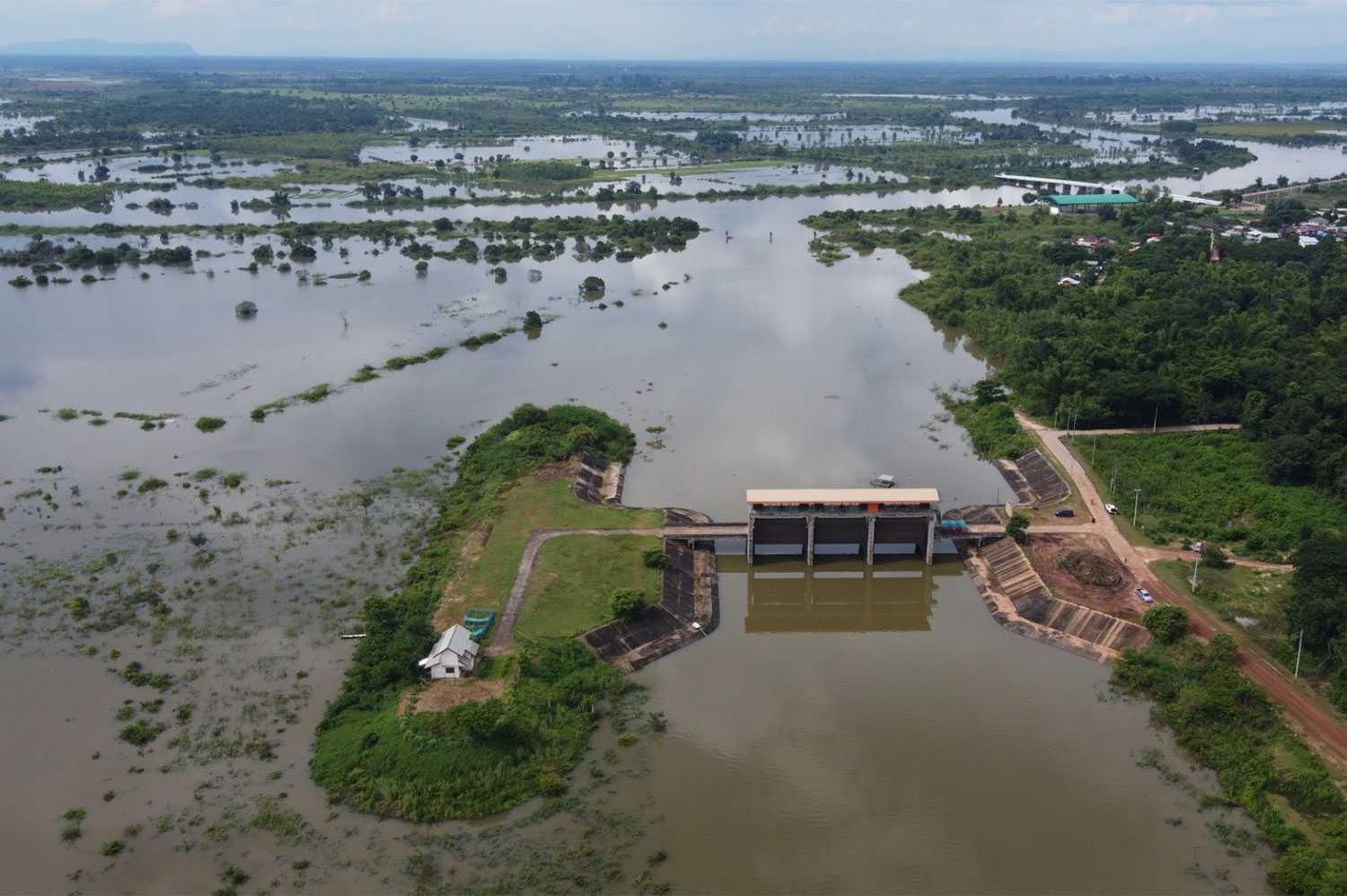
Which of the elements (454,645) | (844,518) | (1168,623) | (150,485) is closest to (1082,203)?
(844,518)

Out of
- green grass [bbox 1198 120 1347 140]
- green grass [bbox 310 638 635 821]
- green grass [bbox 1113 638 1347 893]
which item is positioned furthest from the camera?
green grass [bbox 1198 120 1347 140]

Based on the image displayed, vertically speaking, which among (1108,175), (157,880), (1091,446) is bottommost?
(157,880)

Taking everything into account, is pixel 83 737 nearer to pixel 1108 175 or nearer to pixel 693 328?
pixel 693 328

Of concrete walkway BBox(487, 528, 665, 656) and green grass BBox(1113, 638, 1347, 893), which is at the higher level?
concrete walkway BBox(487, 528, 665, 656)

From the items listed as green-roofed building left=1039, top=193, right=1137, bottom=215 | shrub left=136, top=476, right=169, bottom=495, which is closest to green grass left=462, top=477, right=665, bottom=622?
shrub left=136, top=476, right=169, bottom=495

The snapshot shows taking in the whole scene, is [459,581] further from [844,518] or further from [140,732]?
[844,518]

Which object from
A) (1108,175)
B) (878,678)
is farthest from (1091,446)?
(1108,175)

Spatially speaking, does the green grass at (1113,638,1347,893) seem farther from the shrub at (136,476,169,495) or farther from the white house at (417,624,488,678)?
the shrub at (136,476,169,495)
